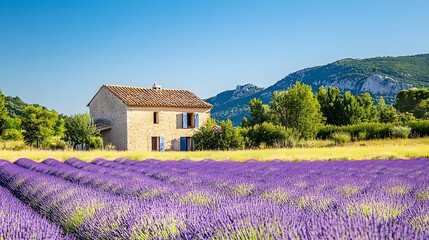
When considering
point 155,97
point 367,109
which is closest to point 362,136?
point 155,97

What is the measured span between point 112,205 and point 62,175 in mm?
6619

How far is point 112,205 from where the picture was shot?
164 inches

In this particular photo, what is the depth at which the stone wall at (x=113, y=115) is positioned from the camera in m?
28.6

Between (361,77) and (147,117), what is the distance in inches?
2798

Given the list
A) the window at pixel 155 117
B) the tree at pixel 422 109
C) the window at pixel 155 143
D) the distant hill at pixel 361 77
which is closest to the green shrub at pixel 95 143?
the window at pixel 155 143

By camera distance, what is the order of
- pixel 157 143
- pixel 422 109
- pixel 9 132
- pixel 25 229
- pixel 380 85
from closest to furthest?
pixel 25 229, pixel 157 143, pixel 9 132, pixel 422 109, pixel 380 85

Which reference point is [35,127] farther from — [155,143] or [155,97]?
[155,97]

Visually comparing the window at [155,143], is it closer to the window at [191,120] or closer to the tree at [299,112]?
the window at [191,120]

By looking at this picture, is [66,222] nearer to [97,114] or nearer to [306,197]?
[306,197]

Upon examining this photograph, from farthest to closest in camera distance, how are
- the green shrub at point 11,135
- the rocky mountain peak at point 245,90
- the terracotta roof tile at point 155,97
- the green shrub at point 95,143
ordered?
the rocky mountain peak at point 245,90 → the green shrub at point 11,135 → the terracotta roof tile at point 155,97 → the green shrub at point 95,143

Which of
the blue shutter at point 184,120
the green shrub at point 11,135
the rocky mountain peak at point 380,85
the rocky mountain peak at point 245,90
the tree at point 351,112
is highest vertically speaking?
the rocky mountain peak at point 245,90

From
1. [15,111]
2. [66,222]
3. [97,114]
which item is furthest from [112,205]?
[15,111]

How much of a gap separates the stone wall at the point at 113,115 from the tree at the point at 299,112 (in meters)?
10.2

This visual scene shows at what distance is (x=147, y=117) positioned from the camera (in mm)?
29266
